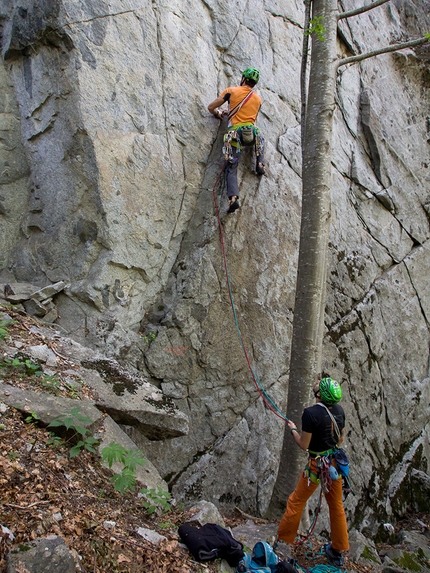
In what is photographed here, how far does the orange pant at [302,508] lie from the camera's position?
4.32 meters

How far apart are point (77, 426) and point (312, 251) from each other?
11.4 feet

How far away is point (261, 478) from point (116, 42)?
735 cm

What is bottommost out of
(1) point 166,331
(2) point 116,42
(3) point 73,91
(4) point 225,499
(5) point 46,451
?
(4) point 225,499

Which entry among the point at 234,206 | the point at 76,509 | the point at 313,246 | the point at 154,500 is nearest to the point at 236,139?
the point at 234,206

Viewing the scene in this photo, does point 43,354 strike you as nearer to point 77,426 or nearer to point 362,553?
point 77,426

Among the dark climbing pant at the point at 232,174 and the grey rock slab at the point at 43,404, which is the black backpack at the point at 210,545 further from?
the dark climbing pant at the point at 232,174

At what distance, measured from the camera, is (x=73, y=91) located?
6.63 meters

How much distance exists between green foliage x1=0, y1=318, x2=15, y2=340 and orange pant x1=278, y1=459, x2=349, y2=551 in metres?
3.43

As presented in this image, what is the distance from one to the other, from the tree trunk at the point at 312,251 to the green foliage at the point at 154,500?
79.9 inches

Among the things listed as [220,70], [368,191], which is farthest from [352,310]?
[220,70]

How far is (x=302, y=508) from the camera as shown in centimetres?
441

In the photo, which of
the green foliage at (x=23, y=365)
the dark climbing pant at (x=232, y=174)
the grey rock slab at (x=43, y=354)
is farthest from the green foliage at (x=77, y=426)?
the dark climbing pant at (x=232, y=174)

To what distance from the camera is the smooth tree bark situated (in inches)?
209

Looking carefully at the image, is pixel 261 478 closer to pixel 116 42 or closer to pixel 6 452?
pixel 6 452
